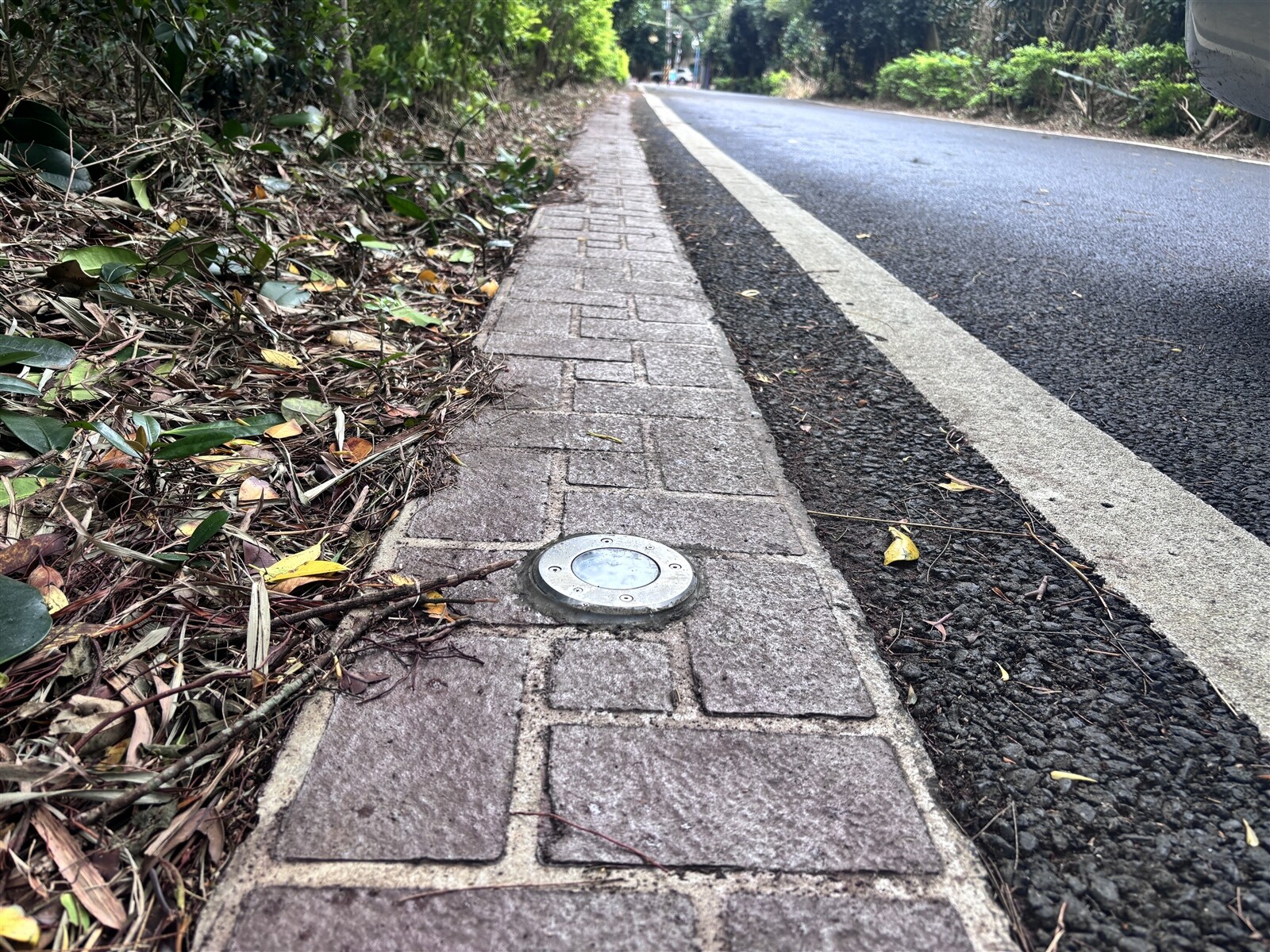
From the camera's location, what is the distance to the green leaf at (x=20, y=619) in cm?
109

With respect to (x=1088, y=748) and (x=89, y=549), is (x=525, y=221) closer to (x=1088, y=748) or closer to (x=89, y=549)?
(x=89, y=549)

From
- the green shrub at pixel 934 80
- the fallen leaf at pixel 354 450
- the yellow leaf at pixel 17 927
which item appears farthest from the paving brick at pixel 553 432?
the green shrub at pixel 934 80

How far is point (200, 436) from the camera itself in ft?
5.04

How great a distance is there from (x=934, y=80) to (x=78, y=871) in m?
19.6

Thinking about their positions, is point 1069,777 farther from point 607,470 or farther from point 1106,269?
point 1106,269

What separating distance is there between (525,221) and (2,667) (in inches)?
130

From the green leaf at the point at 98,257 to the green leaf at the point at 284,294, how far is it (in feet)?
1.02

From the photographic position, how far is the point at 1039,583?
4.91 ft

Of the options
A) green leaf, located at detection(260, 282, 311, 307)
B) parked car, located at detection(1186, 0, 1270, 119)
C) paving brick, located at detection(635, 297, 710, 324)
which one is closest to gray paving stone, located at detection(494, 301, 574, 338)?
paving brick, located at detection(635, 297, 710, 324)

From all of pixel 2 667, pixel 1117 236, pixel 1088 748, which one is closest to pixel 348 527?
pixel 2 667

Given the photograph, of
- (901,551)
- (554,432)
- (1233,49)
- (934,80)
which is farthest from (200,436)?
(934,80)

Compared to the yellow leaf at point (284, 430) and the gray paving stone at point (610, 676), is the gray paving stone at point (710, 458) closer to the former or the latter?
the gray paving stone at point (610, 676)

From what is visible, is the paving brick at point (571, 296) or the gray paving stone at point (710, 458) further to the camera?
the paving brick at point (571, 296)

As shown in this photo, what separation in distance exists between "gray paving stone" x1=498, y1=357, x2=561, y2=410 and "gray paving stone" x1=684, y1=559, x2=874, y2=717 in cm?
76
